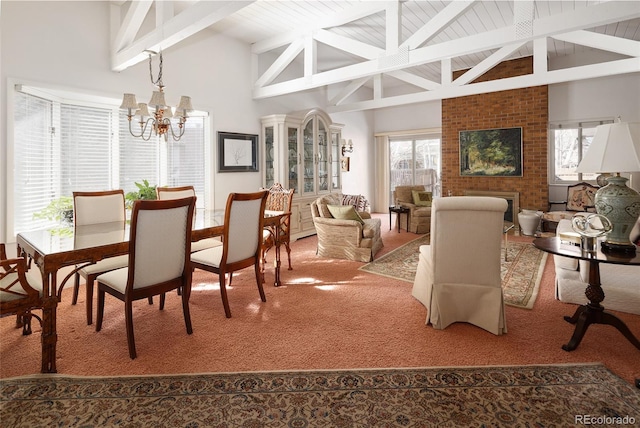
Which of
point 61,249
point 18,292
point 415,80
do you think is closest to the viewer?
point 18,292

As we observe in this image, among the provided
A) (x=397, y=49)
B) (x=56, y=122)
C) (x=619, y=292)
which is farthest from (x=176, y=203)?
(x=619, y=292)

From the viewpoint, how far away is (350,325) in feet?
8.80

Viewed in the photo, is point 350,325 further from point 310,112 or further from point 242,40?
point 242,40

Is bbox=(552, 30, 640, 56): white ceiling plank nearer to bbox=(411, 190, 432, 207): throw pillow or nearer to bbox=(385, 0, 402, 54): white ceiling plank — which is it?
bbox=(385, 0, 402, 54): white ceiling plank

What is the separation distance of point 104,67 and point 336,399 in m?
4.24

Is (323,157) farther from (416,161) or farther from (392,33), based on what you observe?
(416,161)

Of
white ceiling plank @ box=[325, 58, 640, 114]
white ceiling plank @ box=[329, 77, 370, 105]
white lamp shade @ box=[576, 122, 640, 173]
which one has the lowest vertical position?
white lamp shade @ box=[576, 122, 640, 173]

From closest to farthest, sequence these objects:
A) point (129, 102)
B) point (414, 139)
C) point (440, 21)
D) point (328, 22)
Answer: point (129, 102), point (440, 21), point (328, 22), point (414, 139)

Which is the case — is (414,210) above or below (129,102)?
below

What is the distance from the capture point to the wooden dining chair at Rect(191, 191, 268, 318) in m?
2.80

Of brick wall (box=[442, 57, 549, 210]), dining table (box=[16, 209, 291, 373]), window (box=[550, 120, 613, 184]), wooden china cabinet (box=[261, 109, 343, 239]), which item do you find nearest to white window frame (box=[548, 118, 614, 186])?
window (box=[550, 120, 613, 184])

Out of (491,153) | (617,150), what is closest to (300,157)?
(491,153)

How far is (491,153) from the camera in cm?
696

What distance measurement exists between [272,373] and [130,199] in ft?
8.41
